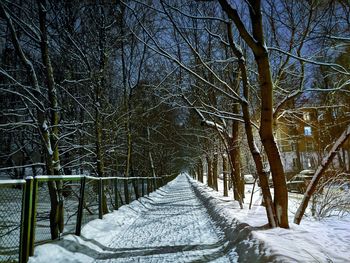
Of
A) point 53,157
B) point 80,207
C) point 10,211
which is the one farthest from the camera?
point 53,157

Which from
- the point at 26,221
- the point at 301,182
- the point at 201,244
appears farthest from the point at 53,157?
the point at 301,182

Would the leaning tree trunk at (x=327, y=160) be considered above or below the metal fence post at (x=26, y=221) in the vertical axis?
above

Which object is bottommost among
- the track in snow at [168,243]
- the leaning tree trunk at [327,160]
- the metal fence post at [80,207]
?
the track in snow at [168,243]

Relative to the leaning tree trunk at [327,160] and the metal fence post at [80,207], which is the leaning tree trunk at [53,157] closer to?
the metal fence post at [80,207]

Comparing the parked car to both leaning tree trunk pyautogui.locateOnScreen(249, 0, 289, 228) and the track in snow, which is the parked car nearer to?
the track in snow

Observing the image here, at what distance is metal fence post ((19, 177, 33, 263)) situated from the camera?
4.79 meters

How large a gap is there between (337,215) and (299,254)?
7050mm

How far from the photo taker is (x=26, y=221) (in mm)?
4867

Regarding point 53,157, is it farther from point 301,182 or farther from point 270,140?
point 301,182

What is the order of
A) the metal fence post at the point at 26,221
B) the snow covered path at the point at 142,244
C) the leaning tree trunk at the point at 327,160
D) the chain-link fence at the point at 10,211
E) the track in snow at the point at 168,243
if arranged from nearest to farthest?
1. the chain-link fence at the point at 10,211
2. the metal fence post at the point at 26,221
3. the snow covered path at the point at 142,244
4. the track in snow at the point at 168,243
5. the leaning tree trunk at the point at 327,160

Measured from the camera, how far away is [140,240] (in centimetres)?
782

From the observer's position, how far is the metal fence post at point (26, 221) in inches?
188

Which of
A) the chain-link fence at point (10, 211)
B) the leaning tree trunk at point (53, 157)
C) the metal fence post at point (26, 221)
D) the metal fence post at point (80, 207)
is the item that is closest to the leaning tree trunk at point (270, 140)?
the metal fence post at point (80, 207)

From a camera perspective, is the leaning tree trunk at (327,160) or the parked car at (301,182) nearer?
the leaning tree trunk at (327,160)
